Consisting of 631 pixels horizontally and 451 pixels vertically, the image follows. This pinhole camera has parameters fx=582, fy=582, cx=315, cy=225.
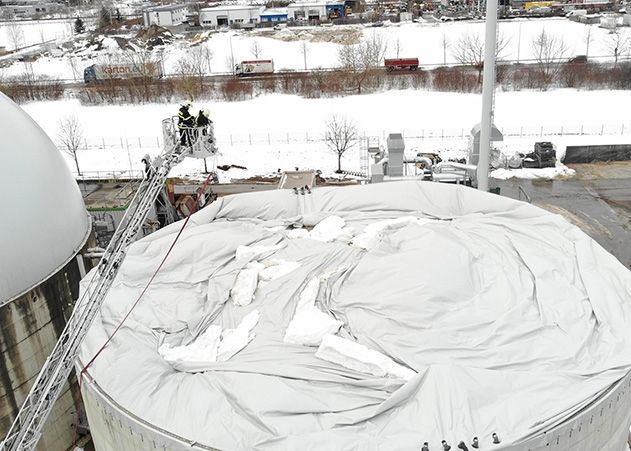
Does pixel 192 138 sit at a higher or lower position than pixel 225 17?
lower

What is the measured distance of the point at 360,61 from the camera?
2436 inches

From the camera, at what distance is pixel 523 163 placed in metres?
37.3

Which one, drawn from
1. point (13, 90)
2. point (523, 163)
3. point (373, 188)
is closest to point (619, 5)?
point (523, 163)

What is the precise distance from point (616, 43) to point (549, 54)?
26.6 feet

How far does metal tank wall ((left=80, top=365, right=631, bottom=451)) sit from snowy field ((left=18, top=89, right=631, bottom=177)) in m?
29.0

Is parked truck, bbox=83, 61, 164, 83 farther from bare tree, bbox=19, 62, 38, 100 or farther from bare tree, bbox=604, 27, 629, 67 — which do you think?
bare tree, bbox=604, 27, 629, 67

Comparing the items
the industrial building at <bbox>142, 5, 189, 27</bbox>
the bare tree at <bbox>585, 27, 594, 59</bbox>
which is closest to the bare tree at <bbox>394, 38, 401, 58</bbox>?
the bare tree at <bbox>585, 27, 594, 59</bbox>

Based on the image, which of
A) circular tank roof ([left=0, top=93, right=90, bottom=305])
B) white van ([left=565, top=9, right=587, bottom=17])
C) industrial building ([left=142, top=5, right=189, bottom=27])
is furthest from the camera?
industrial building ([left=142, top=5, right=189, bottom=27])

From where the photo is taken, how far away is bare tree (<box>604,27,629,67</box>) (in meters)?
61.1

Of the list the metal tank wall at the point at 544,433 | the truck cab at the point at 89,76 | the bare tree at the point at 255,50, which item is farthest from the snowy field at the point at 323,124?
the metal tank wall at the point at 544,433

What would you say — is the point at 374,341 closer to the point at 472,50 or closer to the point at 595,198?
the point at 595,198

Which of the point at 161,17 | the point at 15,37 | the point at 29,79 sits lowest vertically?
the point at 29,79

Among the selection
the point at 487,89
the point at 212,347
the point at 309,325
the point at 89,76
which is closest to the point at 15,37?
the point at 89,76

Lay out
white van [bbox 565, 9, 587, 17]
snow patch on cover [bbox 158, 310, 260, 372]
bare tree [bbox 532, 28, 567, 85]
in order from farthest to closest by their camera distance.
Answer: white van [bbox 565, 9, 587, 17], bare tree [bbox 532, 28, 567, 85], snow patch on cover [bbox 158, 310, 260, 372]
